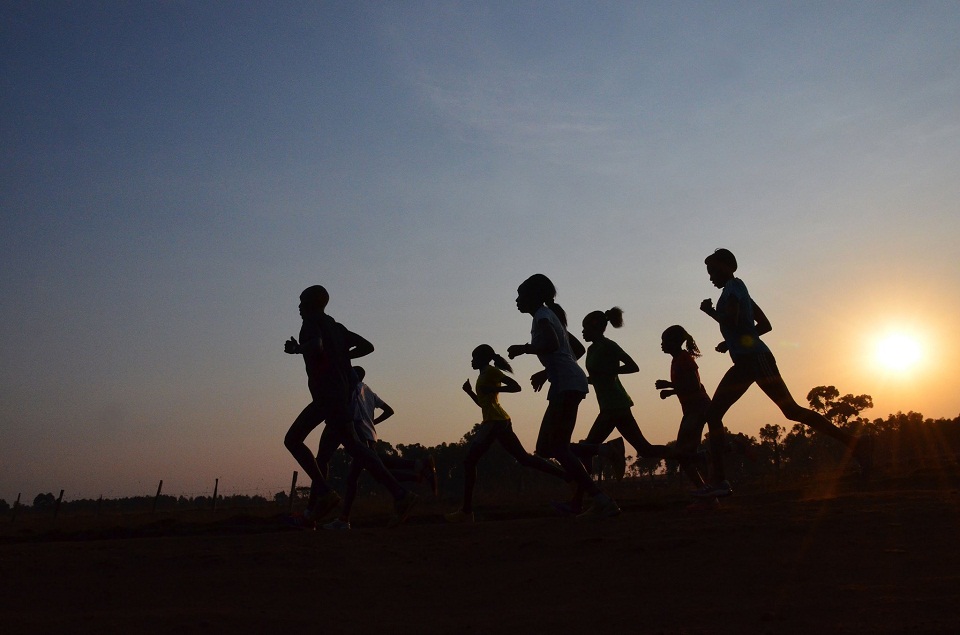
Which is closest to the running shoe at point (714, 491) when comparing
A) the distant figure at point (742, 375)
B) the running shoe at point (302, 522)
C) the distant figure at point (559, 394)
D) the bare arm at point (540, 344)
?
the distant figure at point (742, 375)

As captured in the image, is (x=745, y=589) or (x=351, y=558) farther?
(x=351, y=558)

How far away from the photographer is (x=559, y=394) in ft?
21.8

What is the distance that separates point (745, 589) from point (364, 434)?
5.85 metres

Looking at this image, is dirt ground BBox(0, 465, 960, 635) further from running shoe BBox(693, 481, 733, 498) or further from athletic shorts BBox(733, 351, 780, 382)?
athletic shorts BBox(733, 351, 780, 382)

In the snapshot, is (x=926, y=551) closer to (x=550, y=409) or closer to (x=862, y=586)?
(x=862, y=586)

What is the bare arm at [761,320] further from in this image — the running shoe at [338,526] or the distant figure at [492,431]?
the running shoe at [338,526]

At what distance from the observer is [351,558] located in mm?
5344

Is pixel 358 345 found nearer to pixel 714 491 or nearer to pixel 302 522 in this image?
pixel 302 522

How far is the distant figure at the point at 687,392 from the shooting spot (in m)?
7.67

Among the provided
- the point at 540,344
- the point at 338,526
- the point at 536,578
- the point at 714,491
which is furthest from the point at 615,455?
the point at 536,578

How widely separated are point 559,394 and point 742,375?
1.61 metres

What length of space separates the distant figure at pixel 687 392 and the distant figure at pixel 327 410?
8.56 feet

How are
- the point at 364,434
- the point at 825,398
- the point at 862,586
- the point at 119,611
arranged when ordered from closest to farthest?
the point at 862,586 < the point at 119,611 < the point at 364,434 < the point at 825,398

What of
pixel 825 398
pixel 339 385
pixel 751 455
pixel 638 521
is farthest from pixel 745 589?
pixel 825 398
